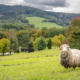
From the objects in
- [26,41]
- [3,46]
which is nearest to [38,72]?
[3,46]

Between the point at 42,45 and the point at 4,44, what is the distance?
24.9 m

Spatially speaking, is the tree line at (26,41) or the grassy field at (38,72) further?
the tree line at (26,41)

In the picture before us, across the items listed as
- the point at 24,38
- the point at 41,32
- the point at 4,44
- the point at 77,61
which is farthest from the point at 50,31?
the point at 77,61

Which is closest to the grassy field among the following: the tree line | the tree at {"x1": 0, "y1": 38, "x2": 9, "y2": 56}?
the tree at {"x1": 0, "y1": 38, "x2": 9, "y2": 56}

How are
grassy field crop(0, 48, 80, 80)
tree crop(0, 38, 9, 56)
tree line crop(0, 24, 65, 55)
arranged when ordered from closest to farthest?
grassy field crop(0, 48, 80, 80) → tree crop(0, 38, 9, 56) → tree line crop(0, 24, 65, 55)

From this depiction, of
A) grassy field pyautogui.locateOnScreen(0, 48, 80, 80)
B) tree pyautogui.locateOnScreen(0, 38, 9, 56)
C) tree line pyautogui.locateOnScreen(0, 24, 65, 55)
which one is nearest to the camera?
grassy field pyautogui.locateOnScreen(0, 48, 80, 80)

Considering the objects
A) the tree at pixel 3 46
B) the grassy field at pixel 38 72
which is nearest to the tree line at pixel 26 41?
the tree at pixel 3 46

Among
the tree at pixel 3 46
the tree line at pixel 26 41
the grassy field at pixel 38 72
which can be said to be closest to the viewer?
the grassy field at pixel 38 72

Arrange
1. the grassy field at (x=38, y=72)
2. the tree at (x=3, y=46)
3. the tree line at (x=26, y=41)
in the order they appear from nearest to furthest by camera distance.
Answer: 1. the grassy field at (x=38, y=72)
2. the tree at (x=3, y=46)
3. the tree line at (x=26, y=41)

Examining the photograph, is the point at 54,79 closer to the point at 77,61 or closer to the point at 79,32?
the point at 77,61

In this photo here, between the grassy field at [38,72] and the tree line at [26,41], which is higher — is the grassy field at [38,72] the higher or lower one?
the higher one

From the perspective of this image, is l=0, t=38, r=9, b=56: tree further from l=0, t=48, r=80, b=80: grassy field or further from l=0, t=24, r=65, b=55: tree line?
l=0, t=48, r=80, b=80: grassy field

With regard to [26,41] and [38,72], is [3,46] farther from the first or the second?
[38,72]

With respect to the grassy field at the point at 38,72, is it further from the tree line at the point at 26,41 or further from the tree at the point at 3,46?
the tree line at the point at 26,41
